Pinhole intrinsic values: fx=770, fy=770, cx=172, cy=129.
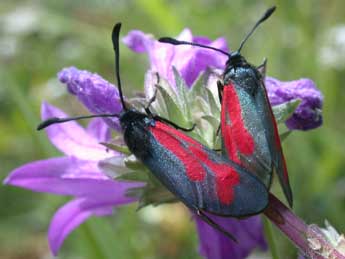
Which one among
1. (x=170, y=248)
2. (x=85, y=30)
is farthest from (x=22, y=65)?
(x=170, y=248)

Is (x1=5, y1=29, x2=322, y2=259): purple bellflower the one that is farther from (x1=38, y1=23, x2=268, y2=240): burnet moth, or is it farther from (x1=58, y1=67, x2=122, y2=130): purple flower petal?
(x1=38, y1=23, x2=268, y2=240): burnet moth

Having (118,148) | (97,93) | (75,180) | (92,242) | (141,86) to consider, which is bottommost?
(92,242)

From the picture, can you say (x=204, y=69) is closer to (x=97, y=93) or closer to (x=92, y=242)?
(x=97, y=93)

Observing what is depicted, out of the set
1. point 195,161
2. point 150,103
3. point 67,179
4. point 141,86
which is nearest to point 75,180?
point 67,179

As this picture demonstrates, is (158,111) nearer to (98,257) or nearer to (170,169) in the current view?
(170,169)

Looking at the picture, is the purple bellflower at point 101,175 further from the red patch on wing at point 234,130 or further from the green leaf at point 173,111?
the red patch on wing at point 234,130

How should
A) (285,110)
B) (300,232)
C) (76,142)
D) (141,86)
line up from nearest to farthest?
(300,232)
(285,110)
(76,142)
(141,86)

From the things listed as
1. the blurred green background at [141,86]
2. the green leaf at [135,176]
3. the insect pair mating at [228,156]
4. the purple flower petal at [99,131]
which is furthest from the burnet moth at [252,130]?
the blurred green background at [141,86]
